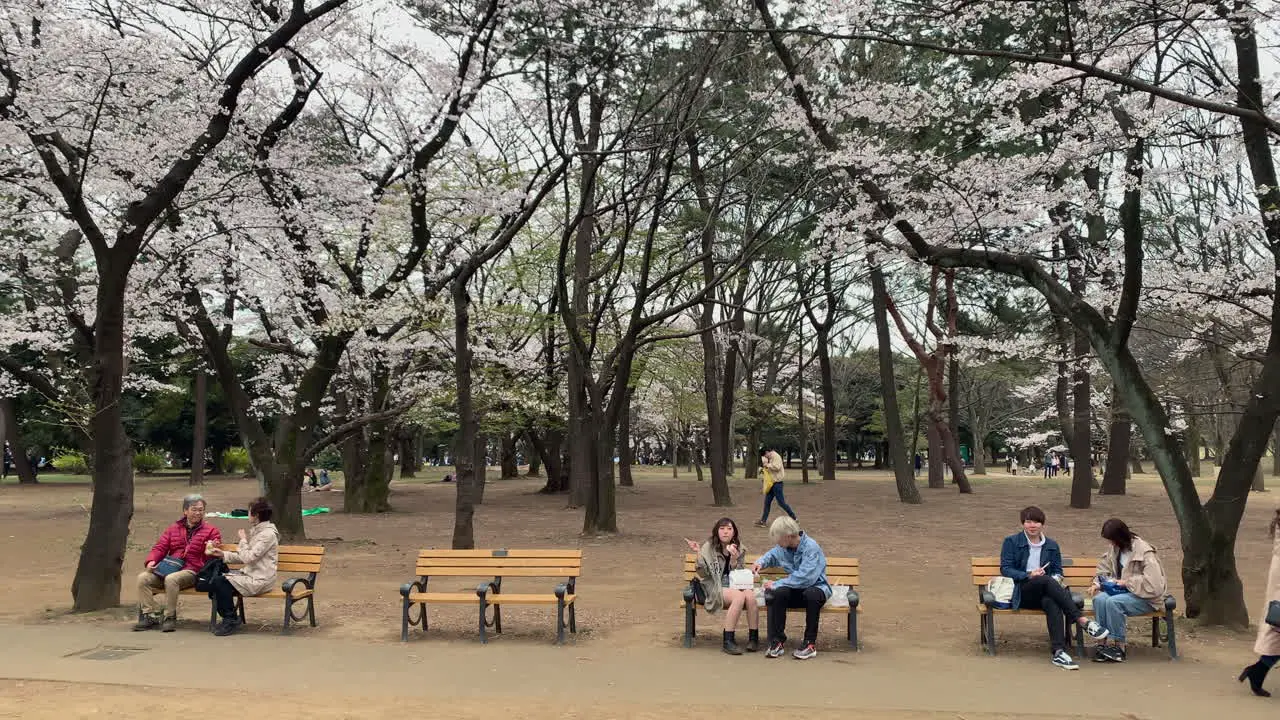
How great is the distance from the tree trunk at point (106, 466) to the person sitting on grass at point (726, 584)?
587 cm

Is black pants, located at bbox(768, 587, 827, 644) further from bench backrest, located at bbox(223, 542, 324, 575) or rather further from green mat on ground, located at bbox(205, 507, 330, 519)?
green mat on ground, located at bbox(205, 507, 330, 519)

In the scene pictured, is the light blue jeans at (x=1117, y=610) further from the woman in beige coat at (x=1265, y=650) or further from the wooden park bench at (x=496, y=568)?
the wooden park bench at (x=496, y=568)

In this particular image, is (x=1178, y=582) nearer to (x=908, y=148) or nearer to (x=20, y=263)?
(x=908, y=148)

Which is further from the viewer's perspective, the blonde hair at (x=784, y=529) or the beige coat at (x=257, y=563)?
the beige coat at (x=257, y=563)

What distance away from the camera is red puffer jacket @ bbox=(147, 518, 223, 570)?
8430mm

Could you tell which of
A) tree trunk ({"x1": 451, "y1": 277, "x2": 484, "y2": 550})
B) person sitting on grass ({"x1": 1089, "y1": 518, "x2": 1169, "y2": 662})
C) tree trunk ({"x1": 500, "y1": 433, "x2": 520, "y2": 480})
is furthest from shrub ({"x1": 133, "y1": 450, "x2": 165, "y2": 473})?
person sitting on grass ({"x1": 1089, "y1": 518, "x2": 1169, "y2": 662})

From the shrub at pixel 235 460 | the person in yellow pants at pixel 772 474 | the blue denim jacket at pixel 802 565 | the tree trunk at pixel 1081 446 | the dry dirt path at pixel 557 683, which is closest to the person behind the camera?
the dry dirt path at pixel 557 683

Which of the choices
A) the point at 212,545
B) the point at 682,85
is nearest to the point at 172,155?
the point at 212,545

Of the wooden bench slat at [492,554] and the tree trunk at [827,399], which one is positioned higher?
the tree trunk at [827,399]

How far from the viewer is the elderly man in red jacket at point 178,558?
8219mm

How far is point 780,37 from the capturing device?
12.4 m

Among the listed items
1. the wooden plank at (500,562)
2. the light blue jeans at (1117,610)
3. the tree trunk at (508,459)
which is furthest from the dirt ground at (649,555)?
the tree trunk at (508,459)

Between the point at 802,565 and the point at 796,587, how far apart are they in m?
0.20

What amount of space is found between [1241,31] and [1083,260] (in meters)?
7.04
